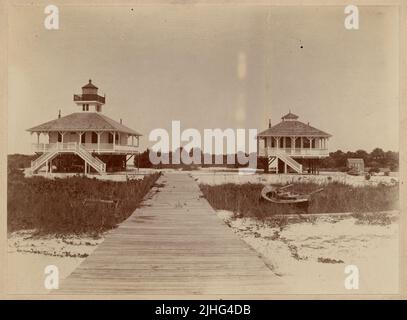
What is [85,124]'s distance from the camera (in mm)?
11109

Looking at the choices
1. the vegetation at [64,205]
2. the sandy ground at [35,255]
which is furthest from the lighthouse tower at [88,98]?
the sandy ground at [35,255]

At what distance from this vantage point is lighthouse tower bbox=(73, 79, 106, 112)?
31.8 ft

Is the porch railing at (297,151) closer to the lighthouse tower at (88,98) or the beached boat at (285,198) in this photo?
the beached boat at (285,198)

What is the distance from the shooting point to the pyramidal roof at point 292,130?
10.1 metres

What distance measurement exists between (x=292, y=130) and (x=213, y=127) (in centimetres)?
214

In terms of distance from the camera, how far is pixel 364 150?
10039 millimetres

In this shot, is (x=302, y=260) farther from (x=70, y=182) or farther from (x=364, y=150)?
(x=70, y=182)

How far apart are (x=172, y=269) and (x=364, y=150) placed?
16.6 ft

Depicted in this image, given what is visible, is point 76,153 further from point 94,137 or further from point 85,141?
point 94,137

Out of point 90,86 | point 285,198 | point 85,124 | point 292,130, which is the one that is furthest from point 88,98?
point 285,198

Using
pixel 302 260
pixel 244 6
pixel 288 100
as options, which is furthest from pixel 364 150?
pixel 244 6

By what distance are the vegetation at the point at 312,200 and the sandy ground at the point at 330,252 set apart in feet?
1.29

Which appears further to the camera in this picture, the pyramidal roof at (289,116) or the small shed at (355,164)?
the small shed at (355,164)
